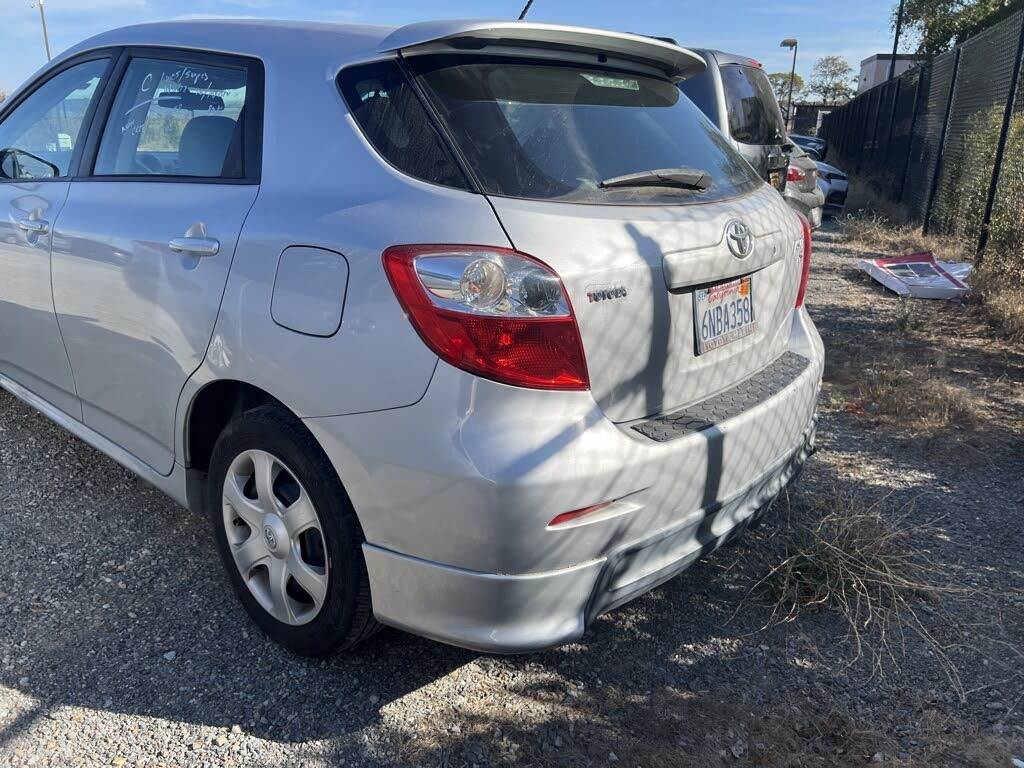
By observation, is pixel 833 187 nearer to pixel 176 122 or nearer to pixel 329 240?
pixel 176 122

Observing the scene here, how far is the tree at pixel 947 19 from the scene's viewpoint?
21.8m

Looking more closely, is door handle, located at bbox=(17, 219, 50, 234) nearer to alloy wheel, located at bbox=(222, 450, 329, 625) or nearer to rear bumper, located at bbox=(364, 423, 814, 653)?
alloy wheel, located at bbox=(222, 450, 329, 625)

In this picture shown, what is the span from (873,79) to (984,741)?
4761 cm

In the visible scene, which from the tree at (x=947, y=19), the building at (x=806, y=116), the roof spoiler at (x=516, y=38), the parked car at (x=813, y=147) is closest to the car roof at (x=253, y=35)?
the roof spoiler at (x=516, y=38)

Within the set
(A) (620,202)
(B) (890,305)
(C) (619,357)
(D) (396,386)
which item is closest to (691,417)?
(C) (619,357)

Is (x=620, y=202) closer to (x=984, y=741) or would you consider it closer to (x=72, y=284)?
(x=984, y=741)

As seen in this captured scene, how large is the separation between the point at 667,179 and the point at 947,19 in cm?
2598

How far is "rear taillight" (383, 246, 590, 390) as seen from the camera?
6.23ft

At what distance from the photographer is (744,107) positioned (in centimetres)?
652

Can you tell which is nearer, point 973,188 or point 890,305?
point 890,305

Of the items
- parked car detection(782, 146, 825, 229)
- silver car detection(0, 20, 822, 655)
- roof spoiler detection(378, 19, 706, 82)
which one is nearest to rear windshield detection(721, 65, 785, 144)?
parked car detection(782, 146, 825, 229)

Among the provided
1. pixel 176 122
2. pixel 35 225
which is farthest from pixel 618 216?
pixel 35 225

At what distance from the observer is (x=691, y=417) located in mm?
2275

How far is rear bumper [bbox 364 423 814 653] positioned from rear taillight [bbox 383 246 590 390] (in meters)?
0.47
